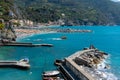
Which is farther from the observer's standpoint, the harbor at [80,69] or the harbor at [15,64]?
the harbor at [15,64]

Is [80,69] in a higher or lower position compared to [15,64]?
higher

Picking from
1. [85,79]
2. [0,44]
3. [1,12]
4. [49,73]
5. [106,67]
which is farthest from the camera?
[1,12]

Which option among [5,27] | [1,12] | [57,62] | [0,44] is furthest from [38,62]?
[1,12]

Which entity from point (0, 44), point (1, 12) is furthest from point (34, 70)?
point (1, 12)

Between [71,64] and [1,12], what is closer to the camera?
[71,64]

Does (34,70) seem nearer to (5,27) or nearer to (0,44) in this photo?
(0,44)

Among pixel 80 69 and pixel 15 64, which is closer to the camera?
pixel 80 69

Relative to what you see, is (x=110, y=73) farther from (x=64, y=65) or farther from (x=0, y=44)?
(x=0, y=44)

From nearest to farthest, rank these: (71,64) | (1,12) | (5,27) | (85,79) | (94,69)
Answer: (85,79) → (71,64) → (94,69) → (5,27) → (1,12)

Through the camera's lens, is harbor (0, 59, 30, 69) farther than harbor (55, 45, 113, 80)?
Yes
